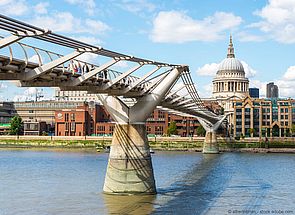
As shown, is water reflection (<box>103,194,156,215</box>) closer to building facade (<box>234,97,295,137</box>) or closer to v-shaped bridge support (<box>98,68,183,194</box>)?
v-shaped bridge support (<box>98,68,183,194</box>)

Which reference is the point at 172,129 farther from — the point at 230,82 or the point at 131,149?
the point at 131,149

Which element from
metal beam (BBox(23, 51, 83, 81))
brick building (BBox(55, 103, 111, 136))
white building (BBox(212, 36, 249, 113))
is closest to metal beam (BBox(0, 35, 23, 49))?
metal beam (BBox(23, 51, 83, 81))

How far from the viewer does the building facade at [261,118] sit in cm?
12962

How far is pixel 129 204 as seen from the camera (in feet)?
94.8

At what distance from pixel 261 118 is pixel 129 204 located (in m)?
106

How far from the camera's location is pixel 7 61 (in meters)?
18.4

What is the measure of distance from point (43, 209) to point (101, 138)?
86327mm

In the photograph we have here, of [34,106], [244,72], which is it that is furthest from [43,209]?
[244,72]

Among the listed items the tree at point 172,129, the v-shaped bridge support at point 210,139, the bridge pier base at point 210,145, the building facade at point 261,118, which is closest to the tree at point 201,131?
the tree at point 172,129

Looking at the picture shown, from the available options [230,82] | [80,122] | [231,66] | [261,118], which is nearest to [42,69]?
[80,122]

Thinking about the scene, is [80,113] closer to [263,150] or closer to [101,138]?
[101,138]

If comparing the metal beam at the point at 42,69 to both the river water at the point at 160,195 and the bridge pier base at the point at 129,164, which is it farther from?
the bridge pier base at the point at 129,164

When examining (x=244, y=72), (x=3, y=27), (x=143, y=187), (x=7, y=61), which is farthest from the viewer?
(x=244, y=72)

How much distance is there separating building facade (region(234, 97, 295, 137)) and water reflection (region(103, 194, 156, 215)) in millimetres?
100628
